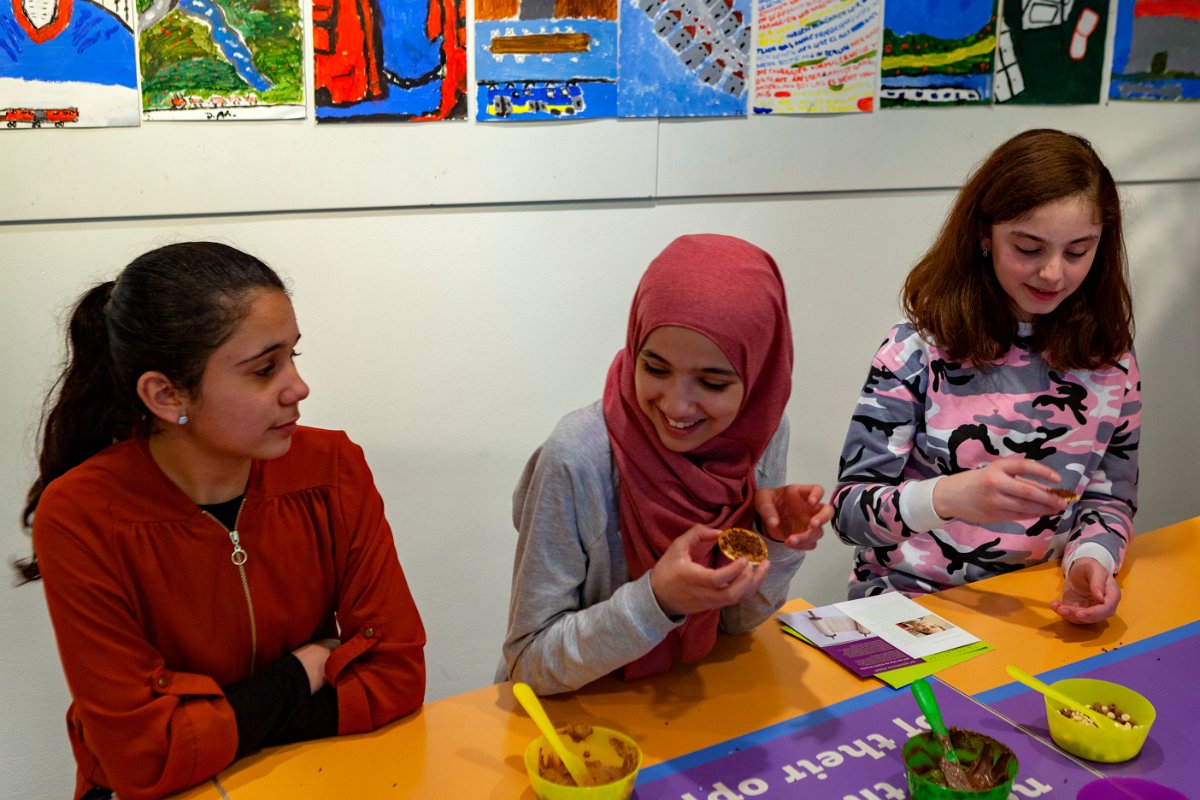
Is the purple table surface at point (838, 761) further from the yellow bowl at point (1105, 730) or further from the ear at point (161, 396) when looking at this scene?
the ear at point (161, 396)

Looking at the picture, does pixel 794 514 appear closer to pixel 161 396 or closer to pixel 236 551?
pixel 236 551

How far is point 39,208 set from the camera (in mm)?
2121

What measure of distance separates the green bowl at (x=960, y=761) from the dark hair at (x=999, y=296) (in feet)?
2.88

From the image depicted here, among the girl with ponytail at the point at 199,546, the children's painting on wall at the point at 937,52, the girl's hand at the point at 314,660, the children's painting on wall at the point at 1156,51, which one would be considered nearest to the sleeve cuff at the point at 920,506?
the girl with ponytail at the point at 199,546

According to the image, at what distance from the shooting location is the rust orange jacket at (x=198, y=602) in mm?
1334

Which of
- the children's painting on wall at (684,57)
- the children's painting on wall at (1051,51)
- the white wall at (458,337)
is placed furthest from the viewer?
the children's painting on wall at (1051,51)

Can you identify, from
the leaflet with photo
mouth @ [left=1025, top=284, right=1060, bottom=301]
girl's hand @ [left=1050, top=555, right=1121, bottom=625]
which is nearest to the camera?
the leaflet with photo

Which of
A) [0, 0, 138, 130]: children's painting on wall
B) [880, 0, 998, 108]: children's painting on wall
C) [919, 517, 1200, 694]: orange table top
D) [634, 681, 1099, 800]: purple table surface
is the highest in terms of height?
[880, 0, 998, 108]: children's painting on wall

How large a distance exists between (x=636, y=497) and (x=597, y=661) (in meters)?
0.24

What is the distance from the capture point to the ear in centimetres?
143

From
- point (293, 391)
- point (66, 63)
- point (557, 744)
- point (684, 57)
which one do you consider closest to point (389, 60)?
point (66, 63)

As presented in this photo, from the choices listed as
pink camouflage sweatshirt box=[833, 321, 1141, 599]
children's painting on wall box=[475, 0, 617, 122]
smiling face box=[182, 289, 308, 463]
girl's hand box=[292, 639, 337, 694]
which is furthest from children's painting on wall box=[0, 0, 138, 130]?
pink camouflage sweatshirt box=[833, 321, 1141, 599]

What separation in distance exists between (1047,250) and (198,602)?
155 centimetres

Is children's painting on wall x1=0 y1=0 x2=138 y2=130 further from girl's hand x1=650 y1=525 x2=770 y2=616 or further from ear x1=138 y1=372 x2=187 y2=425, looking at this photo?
girl's hand x1=650 y1=525 x2=770 y2=616
